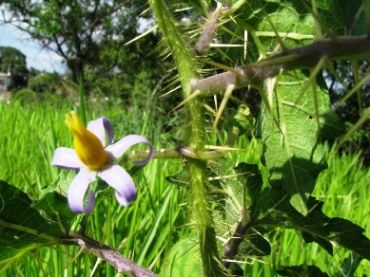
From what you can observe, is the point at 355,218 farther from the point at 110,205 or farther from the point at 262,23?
the point at 262,23

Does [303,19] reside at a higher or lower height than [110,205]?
higher

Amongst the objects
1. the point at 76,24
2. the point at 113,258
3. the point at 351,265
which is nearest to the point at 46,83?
the point at 76,24

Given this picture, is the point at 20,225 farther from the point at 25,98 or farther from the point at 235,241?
the point at 25,98

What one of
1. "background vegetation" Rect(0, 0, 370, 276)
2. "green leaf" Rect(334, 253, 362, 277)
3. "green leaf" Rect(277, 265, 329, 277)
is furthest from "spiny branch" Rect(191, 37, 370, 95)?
"green leaf" Rect(334, 253, 362, 277)

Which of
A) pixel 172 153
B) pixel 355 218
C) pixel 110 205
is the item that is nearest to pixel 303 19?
pixel 172 153

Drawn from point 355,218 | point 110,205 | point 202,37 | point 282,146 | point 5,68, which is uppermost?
point 5,68

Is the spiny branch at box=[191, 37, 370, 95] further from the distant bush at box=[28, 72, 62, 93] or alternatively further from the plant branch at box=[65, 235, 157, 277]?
the distant bush at box=[28, 72, 62, 93]

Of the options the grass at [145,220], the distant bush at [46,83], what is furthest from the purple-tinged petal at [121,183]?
the distant bush at [46,83]
